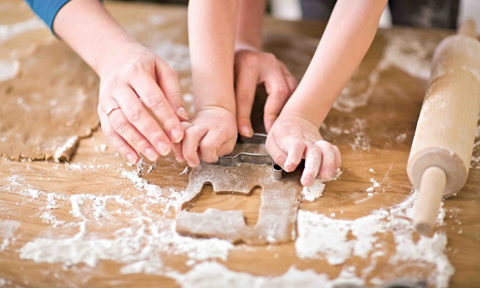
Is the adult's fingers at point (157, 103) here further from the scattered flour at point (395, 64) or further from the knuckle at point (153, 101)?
the scattered flour at point (395, 64)

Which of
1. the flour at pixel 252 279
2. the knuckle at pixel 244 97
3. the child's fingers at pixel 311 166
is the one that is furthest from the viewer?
the knuckle at pixel 244 97

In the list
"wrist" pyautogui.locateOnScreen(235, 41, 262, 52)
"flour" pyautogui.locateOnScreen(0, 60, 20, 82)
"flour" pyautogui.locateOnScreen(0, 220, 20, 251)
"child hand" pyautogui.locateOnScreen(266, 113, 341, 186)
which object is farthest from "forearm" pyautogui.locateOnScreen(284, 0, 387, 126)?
"flour" pyautogui.locateOnScreen(0, 60, 20, 82)

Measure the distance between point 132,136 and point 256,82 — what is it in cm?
34

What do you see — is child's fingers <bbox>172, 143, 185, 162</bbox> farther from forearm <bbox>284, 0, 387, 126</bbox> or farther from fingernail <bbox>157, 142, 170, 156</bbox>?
forearm <bbox>284, 0, 387, 126</bbox>

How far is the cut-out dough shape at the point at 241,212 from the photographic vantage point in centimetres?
68

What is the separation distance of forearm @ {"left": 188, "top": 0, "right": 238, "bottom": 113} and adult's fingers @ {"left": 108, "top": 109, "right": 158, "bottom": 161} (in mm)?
156

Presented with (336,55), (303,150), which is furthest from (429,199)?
(336,55)

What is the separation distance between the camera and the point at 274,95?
945 mm

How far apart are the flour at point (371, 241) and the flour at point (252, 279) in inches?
1.1

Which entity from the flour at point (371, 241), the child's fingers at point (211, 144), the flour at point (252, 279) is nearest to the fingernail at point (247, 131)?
the child's fingers at point (211, 144)

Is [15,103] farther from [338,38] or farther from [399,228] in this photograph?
[399,228]

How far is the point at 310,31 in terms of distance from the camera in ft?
4.55

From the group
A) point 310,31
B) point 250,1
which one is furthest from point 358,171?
point 310,31

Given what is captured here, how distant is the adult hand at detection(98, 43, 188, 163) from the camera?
749 mm
